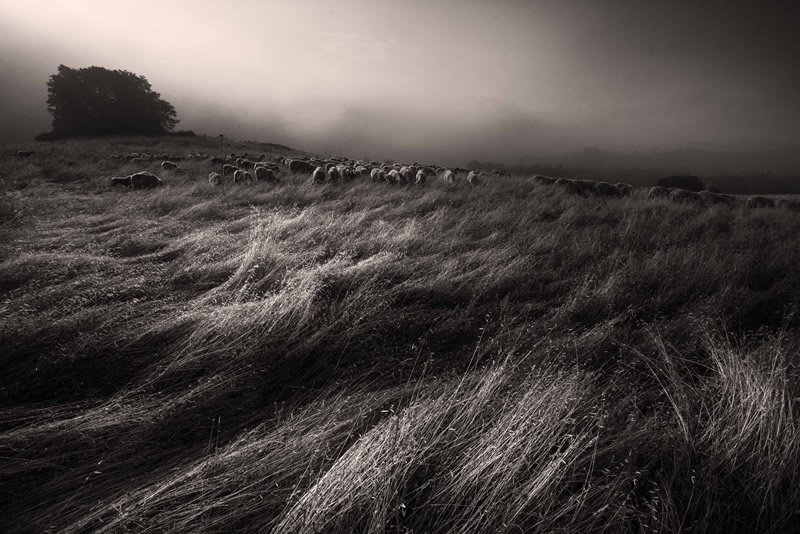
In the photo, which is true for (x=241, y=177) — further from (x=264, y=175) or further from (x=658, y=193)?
(x=658, y=193)

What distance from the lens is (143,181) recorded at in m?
11.7

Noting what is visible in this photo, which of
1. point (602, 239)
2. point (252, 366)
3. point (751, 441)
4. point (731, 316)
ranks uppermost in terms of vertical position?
point (602, 239)

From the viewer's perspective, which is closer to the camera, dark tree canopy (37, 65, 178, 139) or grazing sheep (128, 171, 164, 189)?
grazing sheep (128, 171, 164, 189)

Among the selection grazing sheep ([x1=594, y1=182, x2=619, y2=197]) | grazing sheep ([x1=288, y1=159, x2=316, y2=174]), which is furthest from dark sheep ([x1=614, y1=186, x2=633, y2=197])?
grazing sheep ([x1=288, y1=159, x2=316, y2=174])

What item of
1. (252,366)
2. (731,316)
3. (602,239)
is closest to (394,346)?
(252,366)

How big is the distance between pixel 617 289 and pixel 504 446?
9.91 feet

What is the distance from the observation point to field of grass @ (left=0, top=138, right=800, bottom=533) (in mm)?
1480

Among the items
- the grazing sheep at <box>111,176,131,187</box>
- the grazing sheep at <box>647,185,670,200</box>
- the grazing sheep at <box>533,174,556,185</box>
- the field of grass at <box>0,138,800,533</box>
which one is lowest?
the field of grass at <box>0,138,800,533</box>

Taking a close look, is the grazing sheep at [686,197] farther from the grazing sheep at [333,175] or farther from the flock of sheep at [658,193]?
the grazing sheep at [333,175]

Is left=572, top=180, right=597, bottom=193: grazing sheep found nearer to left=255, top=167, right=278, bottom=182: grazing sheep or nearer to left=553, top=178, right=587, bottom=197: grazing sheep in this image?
left=553, top=178, right=587, bottom=197: grazing sheep

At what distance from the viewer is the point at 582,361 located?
2650 millimetres

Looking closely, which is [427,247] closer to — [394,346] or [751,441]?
[394,346]

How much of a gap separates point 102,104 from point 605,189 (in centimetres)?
5182

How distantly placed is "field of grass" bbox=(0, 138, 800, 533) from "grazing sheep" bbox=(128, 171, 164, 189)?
7.42m
